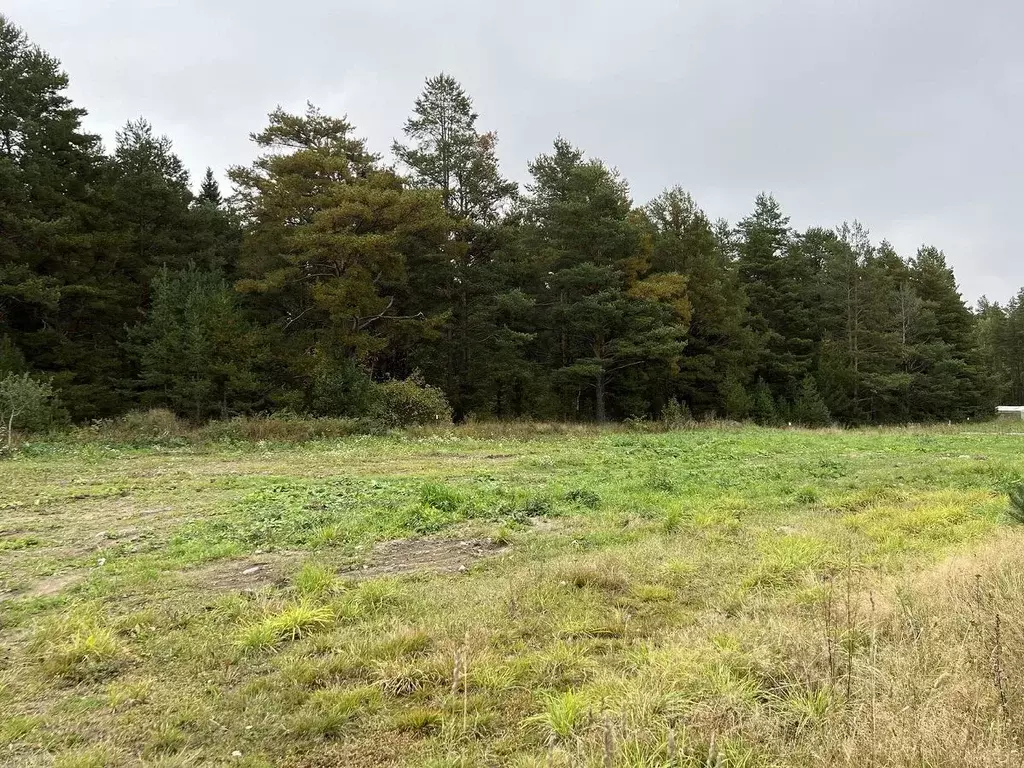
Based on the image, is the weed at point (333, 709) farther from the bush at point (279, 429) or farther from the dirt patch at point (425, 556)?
the bush at point (279, 429)

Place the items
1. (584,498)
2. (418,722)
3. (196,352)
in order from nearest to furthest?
(418,722), (584,498), (196,352)

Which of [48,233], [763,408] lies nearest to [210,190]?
[48,233]

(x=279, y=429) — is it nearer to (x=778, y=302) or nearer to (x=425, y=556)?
(x=425, y=556)

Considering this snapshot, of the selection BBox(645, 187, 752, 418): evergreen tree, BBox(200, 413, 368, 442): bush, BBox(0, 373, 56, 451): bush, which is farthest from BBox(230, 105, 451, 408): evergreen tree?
BBox(645, 187, 752, 418): evergreen tree

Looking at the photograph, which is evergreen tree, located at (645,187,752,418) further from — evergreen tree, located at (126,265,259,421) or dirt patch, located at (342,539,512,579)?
dirt patch, located at (342,539,512,579)

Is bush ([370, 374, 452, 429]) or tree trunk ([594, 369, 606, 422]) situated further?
tree trunk ([594, 369, 606, 422])

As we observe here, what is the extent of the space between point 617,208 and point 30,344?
26395mm

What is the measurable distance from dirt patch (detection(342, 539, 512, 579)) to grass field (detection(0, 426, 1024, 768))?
45 mm

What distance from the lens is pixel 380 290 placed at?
28.3 metres

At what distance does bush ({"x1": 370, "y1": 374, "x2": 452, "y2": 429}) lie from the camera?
21.8m

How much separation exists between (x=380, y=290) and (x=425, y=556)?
2344 cm

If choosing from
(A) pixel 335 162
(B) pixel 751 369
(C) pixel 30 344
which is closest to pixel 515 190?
(A) pixel 335 162

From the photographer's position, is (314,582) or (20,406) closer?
(314,582)

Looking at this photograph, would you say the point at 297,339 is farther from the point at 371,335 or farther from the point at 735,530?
the point at 735,530
